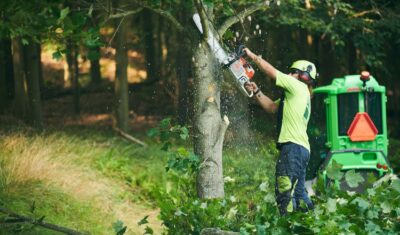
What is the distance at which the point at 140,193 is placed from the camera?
11.0 metres

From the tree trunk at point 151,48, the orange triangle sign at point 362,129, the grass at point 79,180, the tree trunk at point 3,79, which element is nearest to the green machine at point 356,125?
the orange triangle sign at point 362,129

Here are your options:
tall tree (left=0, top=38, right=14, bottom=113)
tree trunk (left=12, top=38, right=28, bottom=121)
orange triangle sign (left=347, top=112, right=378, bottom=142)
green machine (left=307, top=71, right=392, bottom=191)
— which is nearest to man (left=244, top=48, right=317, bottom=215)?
green machine (left=307, top=71, right=392, bottom=191)

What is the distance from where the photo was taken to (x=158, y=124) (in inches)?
251

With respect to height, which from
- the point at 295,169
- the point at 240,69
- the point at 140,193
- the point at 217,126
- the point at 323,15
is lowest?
the point at 140,193

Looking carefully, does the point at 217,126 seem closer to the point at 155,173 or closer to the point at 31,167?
the point at 31,167

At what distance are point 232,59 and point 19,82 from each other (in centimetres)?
1049

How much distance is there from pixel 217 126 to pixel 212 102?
0.73ft

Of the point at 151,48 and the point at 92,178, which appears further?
the point at 151,48

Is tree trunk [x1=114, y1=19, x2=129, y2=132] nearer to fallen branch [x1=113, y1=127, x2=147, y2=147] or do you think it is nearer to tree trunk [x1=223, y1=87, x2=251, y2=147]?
fallen branch [x1=113, y1=127, x2=147, y2=147]

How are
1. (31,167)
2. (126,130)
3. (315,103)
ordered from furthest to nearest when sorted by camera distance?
1. (126,130)
2. (315,103)
3. (31,167)

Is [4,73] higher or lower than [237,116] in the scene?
higher

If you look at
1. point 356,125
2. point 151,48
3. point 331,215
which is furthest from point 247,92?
point 151,48

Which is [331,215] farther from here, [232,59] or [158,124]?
[232,59]

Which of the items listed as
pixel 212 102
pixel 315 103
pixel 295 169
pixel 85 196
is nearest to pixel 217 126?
pixel 212 102
